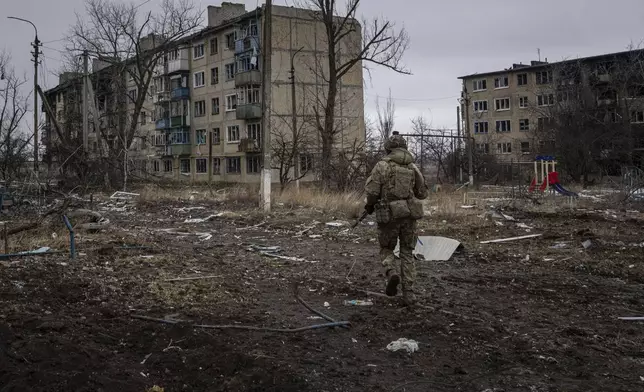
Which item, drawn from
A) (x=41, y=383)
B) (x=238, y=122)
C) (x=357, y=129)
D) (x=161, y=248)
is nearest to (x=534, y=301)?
(x=41, y=383)

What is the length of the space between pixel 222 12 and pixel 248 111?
1358cm

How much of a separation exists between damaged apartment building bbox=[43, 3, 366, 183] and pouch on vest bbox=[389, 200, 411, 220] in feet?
116

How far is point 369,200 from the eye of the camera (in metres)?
6.80

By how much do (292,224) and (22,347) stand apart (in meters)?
11.0

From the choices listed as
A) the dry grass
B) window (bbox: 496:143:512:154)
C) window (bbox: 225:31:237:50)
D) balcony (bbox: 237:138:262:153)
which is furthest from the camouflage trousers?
window (bbox: 496:143:512:154)

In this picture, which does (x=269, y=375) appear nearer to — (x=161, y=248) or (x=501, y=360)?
(x=501, y=360)

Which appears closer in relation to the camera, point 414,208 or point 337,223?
point 414,208

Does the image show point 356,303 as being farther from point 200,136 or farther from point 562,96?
point 562,96

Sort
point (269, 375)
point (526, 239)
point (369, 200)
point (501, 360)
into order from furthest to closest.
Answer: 1. point (526, 239)
2. point (369, 200)
3. point (501, 360)
4. point (269, 375)

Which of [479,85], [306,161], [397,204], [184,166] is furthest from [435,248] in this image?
[479,85]

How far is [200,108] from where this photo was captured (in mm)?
56594

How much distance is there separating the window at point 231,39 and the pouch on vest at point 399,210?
4660 cm

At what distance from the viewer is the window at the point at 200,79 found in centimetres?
5569

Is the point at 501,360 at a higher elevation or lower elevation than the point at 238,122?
lower
